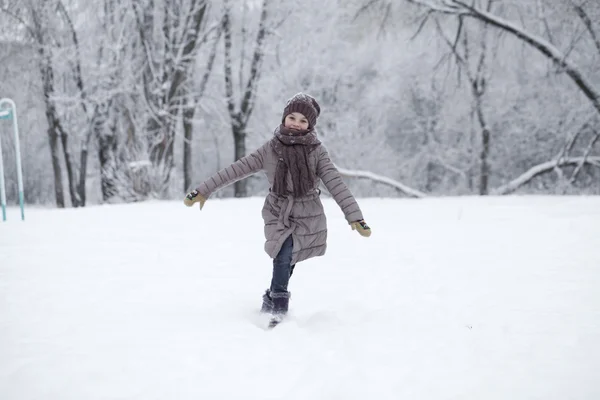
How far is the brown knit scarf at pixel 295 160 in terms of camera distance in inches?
110

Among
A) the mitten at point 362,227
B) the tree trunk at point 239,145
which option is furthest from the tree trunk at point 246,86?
the mitten at point 362,227

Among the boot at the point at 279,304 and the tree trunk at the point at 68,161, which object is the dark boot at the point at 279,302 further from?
the tree trunk at the point at 68,161

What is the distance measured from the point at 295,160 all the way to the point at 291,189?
0.61ft

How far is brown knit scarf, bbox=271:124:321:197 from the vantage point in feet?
9.15

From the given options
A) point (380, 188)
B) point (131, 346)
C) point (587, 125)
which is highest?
point (587, 125)

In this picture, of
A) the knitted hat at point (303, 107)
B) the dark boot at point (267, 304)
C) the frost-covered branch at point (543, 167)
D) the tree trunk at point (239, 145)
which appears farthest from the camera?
the tree trunk at point (239, 145)

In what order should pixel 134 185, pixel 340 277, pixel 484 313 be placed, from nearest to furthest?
pixel 484 313 < pixel 340 277 < pixel 134 185

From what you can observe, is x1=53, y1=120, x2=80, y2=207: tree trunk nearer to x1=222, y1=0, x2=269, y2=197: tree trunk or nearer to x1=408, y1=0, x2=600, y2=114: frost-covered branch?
x1=222, y1=0, x2=269, y2=197: tree trunk

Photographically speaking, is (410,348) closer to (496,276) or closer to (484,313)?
(484,313)

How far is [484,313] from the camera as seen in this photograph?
2943mm

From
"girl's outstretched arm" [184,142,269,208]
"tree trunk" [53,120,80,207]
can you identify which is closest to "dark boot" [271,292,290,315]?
"girl's outstretched arm" [184,142,269,208]

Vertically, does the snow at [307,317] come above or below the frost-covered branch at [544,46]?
below

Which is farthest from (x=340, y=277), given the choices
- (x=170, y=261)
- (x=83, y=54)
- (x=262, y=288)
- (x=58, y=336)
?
(x=83, y=54)

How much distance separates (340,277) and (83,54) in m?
13.4
